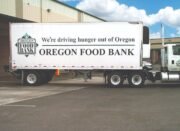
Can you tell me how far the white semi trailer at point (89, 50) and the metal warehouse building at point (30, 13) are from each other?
7159 mm

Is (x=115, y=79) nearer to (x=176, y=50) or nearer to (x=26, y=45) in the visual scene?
(x=176, y=50)

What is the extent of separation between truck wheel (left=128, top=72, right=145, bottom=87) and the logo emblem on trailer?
6.35 meters

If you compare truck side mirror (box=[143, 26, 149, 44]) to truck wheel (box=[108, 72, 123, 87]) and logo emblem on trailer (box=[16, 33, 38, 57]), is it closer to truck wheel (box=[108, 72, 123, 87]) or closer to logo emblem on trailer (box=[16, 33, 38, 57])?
truck wheel (box=[108, 72, 123, 87])

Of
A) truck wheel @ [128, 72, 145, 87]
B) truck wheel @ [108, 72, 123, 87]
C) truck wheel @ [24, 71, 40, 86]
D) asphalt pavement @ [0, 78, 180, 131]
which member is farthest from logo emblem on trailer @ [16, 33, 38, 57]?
asphalt pavement @ [0, 78, 180, 131]

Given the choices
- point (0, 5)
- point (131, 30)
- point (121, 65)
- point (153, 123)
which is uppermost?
point (0, 5)

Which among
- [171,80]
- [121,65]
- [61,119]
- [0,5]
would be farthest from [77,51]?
[61,119]

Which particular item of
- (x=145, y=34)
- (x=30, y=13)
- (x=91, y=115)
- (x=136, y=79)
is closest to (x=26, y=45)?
(x=136, y=79)

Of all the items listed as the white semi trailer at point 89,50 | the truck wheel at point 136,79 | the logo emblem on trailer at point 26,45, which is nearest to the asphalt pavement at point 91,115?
the truck wheel at point 136,79

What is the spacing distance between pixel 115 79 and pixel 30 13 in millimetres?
14308

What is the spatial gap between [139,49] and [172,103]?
8.92 metres

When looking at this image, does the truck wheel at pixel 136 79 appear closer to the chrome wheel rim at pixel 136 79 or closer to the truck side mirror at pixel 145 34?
the chrome wheel rim at pixel 136 79

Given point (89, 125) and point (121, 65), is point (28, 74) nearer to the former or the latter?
point (121, 65)

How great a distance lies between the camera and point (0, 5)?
103 feet

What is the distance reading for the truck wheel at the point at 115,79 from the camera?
83.1 feet
